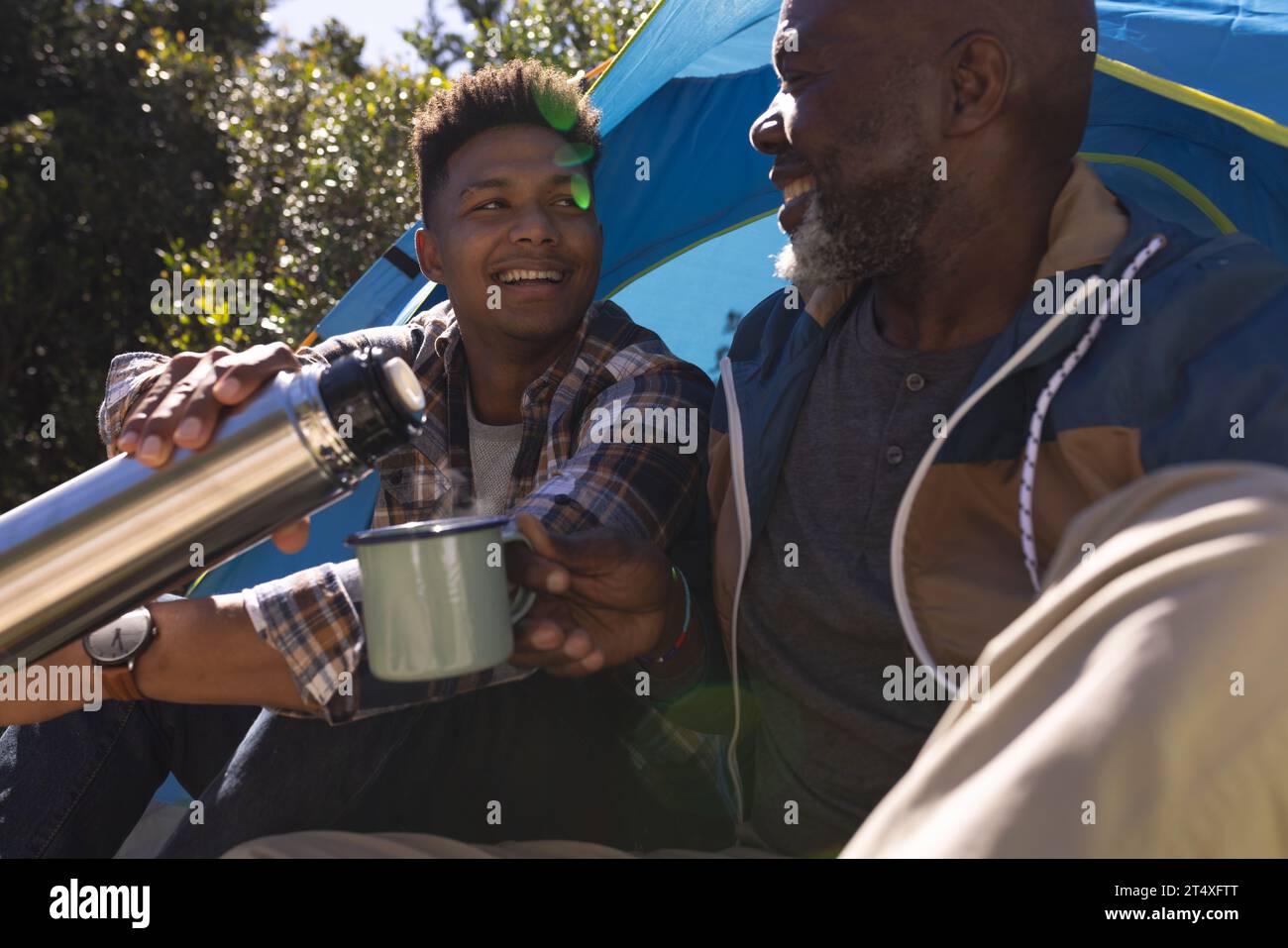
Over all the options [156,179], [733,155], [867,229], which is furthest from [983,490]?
[156,179]

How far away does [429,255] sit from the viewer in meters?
2.21

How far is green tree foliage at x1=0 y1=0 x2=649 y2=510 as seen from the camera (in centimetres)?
430

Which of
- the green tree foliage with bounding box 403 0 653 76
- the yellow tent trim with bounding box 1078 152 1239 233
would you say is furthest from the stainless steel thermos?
the green tree foliage with bounding box 403 0 653 76

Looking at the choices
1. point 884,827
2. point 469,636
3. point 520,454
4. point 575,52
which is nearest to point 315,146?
point 575,52

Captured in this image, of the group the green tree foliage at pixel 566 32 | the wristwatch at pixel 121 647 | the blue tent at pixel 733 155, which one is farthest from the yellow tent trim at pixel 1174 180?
the green tree foliage at pixel 566 32

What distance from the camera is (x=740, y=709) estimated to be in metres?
1.62

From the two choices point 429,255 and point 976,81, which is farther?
point 429,255

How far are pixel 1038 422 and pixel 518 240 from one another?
0.94 meters

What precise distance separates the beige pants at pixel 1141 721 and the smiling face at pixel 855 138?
2.40 ft

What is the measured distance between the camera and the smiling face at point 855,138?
1561mm

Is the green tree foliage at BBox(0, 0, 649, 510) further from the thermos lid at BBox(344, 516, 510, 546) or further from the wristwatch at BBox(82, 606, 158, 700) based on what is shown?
the thermos lid at BBox(344, 516, 510, 546)

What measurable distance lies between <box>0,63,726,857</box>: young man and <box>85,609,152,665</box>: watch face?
0.6 inches

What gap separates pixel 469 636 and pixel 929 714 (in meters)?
0.56

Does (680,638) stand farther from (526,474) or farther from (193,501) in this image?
(193,501)
